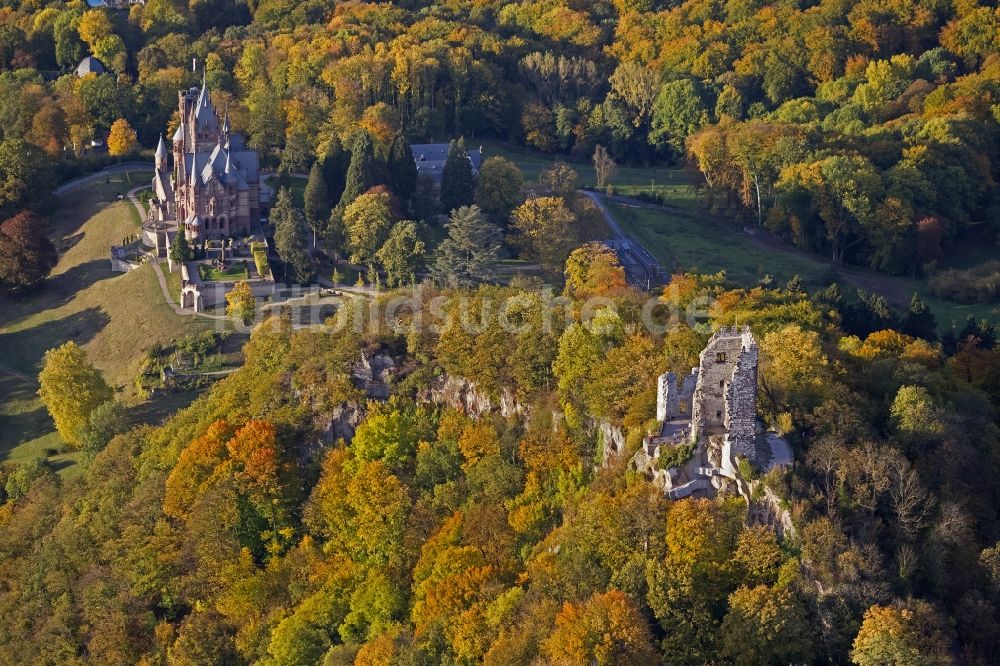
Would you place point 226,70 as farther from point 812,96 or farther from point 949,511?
point 949,511

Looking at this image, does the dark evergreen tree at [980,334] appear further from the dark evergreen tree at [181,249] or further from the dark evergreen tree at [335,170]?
the dark evergreen tree at [181,249]

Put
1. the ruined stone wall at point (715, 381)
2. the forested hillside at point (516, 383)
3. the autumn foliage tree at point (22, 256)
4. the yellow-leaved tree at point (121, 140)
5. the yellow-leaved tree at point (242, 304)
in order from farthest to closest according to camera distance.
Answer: the yellow-leaved tree at point (121, 140) < the autumn foliage tree at point (22, 256) < the yellow-leaved tree at point (242, 304) < the ruined stone wall at point (715, 381) < the forested hillside at point (516, 383)

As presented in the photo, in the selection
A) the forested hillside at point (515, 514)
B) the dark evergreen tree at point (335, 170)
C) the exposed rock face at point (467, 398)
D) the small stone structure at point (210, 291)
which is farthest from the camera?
the dark evergreen tree at point (335, 170)

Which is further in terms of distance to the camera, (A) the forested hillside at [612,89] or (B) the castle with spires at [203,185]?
(A) the forested hillside at [612,89]

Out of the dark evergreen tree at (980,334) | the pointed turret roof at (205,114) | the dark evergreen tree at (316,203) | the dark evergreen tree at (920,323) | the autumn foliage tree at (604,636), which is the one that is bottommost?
the autumn foliage tree at (604,636)

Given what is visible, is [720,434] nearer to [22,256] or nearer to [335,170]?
[335,170]

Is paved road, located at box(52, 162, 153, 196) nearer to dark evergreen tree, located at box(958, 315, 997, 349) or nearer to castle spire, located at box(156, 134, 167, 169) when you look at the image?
castle spire, located at box(156, 134, 167, 169)

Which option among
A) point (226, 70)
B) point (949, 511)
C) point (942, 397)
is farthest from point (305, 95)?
point (949, 511)

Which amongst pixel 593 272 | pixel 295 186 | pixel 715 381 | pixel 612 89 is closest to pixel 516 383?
pixel 715 381

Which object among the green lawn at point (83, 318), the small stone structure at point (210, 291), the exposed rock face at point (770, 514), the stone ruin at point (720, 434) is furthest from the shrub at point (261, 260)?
the exposed rock face at point (770, 514)
